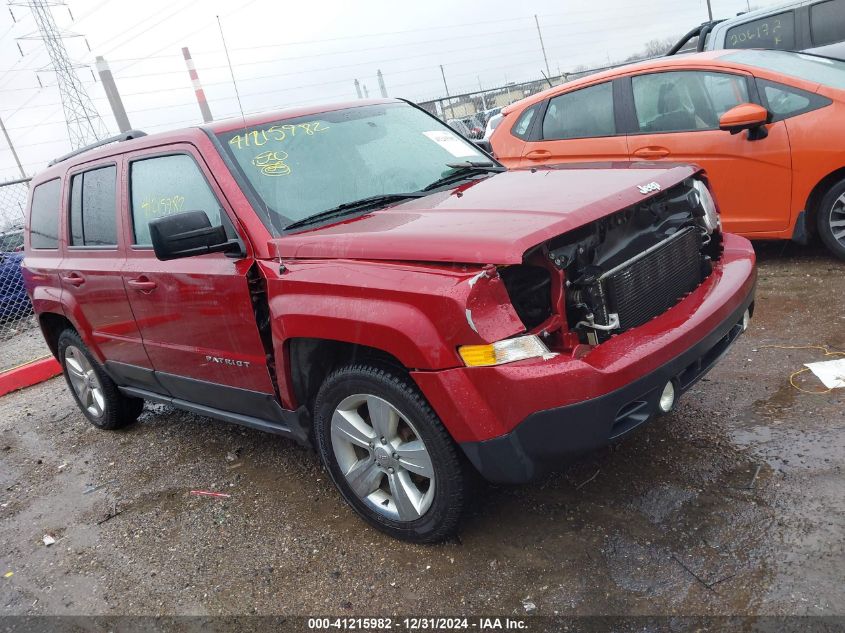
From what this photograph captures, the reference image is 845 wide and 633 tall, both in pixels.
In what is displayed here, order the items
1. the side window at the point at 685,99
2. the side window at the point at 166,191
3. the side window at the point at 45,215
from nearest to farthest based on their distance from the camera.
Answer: the side window at the point at 166,191 → the side window at the point at 45,215 → the side window at the point at 685,99

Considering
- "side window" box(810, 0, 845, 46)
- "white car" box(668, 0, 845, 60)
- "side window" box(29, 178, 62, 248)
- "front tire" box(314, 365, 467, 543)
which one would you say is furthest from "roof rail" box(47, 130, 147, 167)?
"side window" box(810, 0, 845, 46)

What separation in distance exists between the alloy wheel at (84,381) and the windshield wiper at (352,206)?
2.59 meters

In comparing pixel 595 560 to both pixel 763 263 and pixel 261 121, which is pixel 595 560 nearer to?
pixel 261 121

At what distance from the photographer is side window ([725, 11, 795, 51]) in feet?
27.8

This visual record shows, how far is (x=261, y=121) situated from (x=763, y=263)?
14.0 feet

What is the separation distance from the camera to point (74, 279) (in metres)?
4.29

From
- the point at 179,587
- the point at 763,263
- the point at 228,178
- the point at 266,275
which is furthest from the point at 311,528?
the point at 763,263

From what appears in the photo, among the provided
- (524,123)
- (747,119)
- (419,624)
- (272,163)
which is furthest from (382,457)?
(524,123)

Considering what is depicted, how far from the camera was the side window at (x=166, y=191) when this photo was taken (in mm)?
3299

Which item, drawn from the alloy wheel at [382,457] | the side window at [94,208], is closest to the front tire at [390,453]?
the alloy wheel at [382,457]

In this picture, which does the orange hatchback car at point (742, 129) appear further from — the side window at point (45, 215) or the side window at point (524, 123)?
the side window at point (45, 215)

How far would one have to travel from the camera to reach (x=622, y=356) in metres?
2.40

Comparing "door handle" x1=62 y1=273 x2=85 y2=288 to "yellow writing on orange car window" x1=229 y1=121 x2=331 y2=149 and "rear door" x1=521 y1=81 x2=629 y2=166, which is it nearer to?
"yellow writing on orange car window" x1=229 y1=121 x2=331 y2=149

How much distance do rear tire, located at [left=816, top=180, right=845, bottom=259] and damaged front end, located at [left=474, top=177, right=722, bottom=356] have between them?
2.67m
